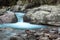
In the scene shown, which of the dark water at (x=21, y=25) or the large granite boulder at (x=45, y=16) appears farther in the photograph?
the large granite boulder at (x=45, y=16)

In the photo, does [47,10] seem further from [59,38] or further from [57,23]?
[59,38]

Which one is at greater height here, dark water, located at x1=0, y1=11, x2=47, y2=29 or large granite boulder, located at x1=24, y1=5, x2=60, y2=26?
large granite boulder, located at x1=24, y1=5, x2=60, y2=26

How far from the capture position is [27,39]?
6.51m

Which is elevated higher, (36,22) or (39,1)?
(39,1)

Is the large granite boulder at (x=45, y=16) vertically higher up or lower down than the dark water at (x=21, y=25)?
higher up

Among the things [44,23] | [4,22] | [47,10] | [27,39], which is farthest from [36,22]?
[27,39]

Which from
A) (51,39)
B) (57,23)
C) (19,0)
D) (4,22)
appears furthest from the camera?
(19,0)

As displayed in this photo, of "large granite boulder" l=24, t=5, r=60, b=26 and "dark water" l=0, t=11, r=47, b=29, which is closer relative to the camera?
"dark water" l=0, t=11, r=47, b=29

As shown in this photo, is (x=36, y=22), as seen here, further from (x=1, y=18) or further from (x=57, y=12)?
(x=1, y=18)

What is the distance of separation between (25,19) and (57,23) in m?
2.22

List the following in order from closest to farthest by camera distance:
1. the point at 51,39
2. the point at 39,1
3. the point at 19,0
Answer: the point at 51,39
the point at 39,1
the point at 19,0

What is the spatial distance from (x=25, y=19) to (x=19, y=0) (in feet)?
20.2

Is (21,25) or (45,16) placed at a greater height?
(45,16)

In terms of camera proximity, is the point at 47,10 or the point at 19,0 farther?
the point at 19,0
